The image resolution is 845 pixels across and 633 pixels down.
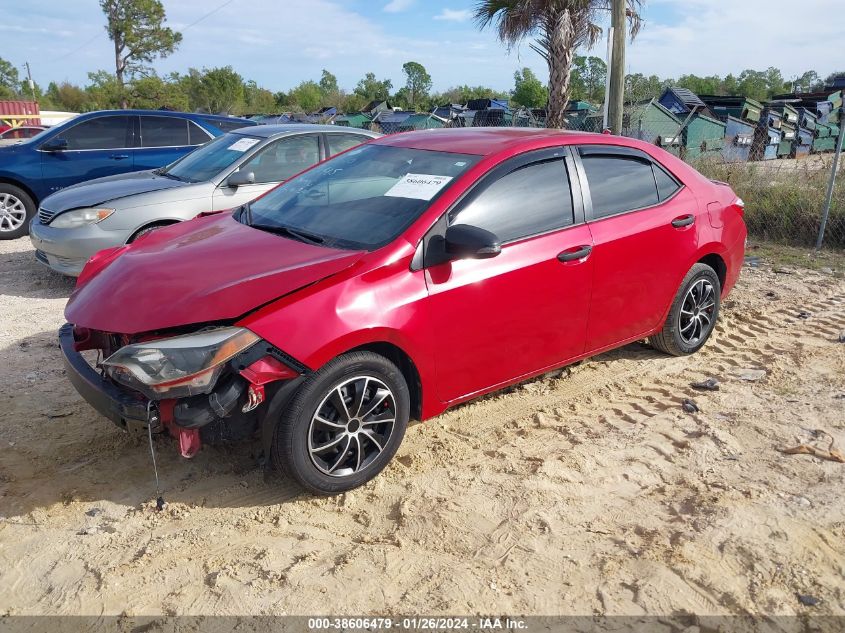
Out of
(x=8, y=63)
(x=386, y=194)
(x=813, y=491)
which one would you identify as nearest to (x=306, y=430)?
(x=386, y=194)

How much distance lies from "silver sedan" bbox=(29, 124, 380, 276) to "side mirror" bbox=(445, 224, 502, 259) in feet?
12.3

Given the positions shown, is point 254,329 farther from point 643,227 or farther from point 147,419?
point 643,227

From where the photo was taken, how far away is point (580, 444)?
3.87m

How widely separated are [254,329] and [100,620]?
4.04 ft

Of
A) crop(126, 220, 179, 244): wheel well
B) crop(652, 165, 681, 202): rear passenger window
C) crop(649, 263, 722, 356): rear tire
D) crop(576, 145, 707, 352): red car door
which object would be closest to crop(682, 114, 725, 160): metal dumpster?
crop(649, 263, 722, 356): rear tire

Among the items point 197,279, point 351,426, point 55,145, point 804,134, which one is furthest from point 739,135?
point 197,279

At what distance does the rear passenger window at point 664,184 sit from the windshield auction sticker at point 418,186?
68.5 inches

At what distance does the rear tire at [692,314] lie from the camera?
4855mm

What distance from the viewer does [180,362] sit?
2908 millimetres

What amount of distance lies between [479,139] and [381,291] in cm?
142

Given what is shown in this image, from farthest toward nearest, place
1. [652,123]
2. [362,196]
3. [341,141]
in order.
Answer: [652,123]
[341,141]
[362,196]

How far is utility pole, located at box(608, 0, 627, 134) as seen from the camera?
971cm

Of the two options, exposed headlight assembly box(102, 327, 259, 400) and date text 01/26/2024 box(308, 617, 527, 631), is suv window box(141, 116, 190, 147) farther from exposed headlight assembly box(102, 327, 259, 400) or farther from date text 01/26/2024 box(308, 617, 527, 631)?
date text 01/26/2024 box(308, 617, 527, 631)

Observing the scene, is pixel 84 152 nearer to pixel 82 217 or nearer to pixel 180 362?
pixel 82 217
